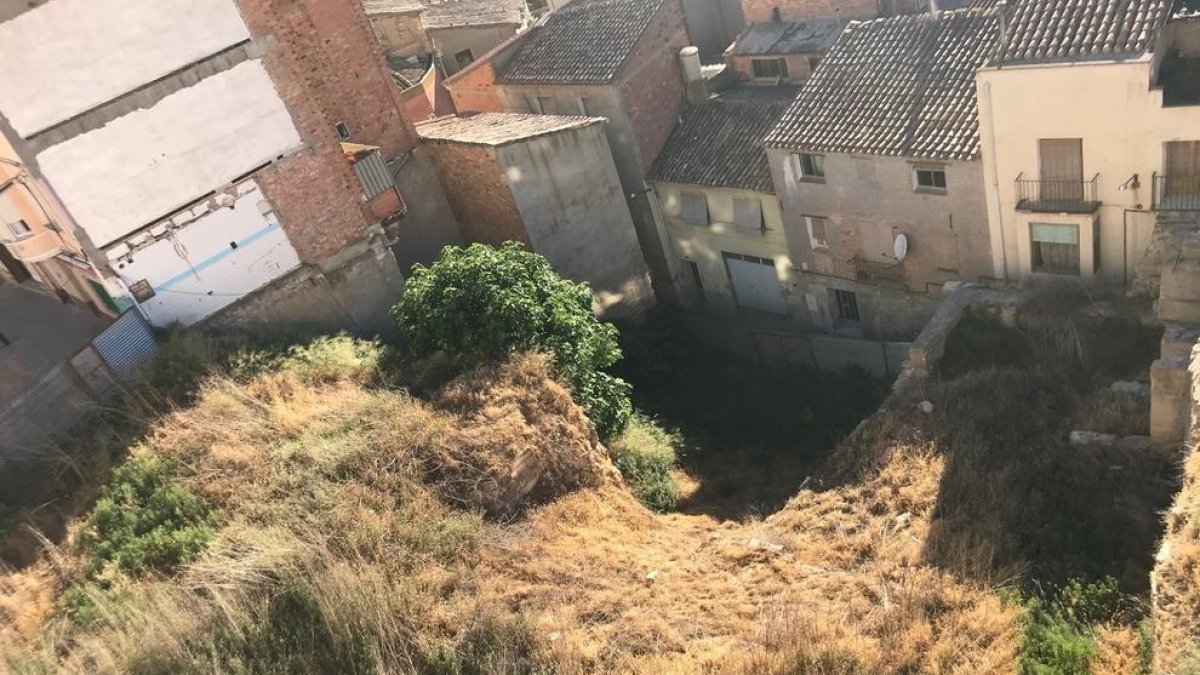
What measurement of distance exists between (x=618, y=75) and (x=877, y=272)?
1054cm

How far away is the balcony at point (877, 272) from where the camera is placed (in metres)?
24.6

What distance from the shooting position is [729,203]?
89.7 ft

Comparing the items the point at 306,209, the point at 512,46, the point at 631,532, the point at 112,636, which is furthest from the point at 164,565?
the point at 512,46

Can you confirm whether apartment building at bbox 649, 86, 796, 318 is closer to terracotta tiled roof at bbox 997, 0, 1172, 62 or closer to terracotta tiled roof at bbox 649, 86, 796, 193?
terracotta tiled roof at bbox 649, 86, 796, 193

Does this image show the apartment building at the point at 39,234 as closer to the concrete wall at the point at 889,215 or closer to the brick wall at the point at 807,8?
the concrete wall at the point at 889,215

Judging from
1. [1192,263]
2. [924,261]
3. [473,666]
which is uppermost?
[473,666]

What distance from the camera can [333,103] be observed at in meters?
24.6

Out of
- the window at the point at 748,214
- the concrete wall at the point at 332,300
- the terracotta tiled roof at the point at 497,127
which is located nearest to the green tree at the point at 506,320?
the concrete wall at the point at 332,300

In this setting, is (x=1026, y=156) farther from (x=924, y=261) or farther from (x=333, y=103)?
(x=333, y=103)

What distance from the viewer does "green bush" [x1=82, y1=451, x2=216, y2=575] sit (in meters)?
14.7

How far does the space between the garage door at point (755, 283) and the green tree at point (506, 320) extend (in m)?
9.25

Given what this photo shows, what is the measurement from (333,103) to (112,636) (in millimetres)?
16429

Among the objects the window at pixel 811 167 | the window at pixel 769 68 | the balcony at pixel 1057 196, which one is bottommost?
the balcony at pixel 1057 196

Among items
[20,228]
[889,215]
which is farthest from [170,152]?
[889,215]
